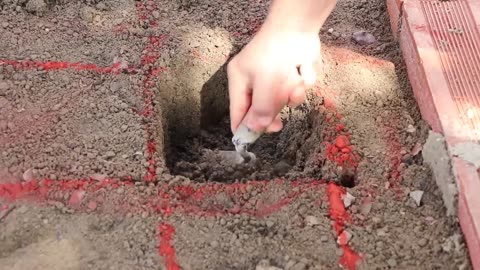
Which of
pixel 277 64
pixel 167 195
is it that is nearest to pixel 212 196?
pixel 167 195

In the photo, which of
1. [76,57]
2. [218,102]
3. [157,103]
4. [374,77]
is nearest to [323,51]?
[374,77]

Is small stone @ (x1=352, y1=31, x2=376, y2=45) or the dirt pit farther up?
small stone @ (x1=352, y1=31, x2=376, y2=45)

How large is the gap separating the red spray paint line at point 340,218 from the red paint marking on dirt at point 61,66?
2.37ft

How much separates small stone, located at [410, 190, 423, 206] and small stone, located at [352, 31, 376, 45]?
69 centimetres

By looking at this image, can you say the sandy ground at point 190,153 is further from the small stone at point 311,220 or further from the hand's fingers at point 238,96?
the hand's fingers at point 238,96

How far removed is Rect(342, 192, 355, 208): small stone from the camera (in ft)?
5.62

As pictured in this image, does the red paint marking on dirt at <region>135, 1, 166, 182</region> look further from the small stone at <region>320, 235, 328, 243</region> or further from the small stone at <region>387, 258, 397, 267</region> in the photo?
the small stone at <region>387, 258, 397, 267</region>

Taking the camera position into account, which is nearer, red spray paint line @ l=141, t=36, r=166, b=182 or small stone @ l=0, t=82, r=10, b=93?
red spray paint line @ l=141, t=36, r=166, b=182

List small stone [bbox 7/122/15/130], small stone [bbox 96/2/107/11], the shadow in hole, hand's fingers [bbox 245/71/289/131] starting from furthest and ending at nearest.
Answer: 1. small stone [bbox 96/2/107/11]
2. the shadow in hole
3. small stone [bbox 7/122/15/130]
4. hand's fingers [bbox 245/71/289/131]

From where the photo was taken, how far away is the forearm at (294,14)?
154cm

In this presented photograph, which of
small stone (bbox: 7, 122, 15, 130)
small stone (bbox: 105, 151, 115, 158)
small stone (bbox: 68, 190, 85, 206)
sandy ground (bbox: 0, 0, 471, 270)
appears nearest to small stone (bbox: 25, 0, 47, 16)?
sandy ground (bbox: 0, 0, 471, 270)

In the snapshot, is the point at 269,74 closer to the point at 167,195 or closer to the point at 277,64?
the point at 277,64

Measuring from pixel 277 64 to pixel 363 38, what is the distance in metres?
0.83

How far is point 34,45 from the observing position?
2.18 metres
